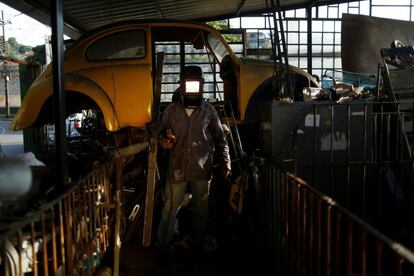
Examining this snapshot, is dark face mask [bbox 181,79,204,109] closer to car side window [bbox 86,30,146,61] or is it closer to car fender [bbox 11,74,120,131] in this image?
car fender [bbox 11,74,120,131]

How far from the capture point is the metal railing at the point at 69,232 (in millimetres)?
2488

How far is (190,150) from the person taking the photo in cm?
473

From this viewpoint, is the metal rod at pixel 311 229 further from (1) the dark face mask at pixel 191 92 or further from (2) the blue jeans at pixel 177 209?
(1) the dark face mask at pixel 191 92

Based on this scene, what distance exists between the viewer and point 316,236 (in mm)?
2840

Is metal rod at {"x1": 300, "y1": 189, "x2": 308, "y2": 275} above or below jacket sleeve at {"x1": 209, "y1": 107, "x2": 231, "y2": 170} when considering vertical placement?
below

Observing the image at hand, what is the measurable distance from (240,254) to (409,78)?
3.68 meters

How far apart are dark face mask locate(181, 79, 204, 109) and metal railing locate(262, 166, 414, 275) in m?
1.12

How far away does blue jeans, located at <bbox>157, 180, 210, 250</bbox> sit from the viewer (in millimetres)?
4773

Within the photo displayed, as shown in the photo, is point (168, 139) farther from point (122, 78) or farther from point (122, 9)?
point (122, 9)

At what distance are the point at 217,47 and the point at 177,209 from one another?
3.58 meters

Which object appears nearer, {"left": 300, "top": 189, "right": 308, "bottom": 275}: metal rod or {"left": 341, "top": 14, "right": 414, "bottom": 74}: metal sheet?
{"left": 300, "top": 189, "right": 308, "bottom": 275}: metal rod

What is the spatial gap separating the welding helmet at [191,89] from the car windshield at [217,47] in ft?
8.37

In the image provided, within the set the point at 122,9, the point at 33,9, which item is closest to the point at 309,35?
the point at 122,9

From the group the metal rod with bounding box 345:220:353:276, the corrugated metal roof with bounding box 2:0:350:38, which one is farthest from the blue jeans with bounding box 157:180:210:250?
the corrugated metal roof with bounding box 2:0:350:38
